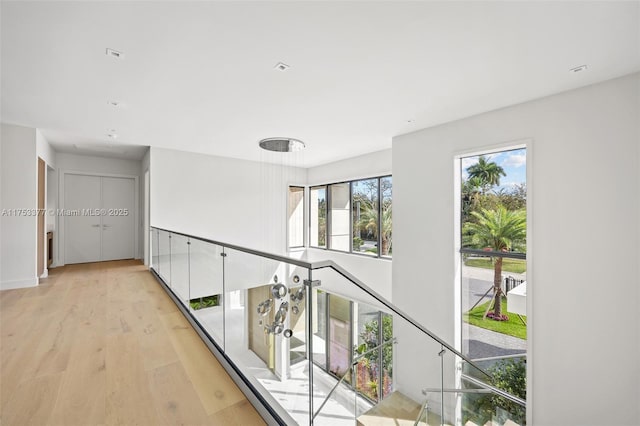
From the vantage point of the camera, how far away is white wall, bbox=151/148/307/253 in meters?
5.90

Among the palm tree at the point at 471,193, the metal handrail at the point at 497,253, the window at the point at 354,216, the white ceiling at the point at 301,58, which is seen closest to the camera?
the white ceiling at the point at 301,58

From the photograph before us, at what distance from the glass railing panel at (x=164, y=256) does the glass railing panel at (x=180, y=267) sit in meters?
0.22

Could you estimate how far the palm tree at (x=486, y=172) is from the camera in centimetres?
389

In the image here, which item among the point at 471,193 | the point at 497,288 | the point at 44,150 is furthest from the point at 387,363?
the point at 44,150

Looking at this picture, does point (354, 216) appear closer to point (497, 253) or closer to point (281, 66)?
point (497, 253)

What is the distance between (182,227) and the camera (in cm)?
612

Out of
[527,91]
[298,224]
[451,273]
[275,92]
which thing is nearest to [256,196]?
[298,224]

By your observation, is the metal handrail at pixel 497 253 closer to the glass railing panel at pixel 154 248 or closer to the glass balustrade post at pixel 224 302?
the glass balustrade post at pixel 224 302

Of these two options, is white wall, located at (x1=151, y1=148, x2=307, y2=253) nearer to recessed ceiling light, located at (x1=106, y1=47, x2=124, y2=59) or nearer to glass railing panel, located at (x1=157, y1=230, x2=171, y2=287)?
glass railing panel, located at (x1=157, y1=230, x2=171, y2=287)

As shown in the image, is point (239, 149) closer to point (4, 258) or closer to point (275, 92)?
point (275, 92)

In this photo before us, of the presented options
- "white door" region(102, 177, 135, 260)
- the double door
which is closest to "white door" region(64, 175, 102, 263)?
the double door

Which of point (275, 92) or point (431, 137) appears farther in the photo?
point (431, 137)

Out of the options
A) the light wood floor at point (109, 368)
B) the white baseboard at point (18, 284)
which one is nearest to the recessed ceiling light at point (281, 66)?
the light wood floor at point (109, 368)

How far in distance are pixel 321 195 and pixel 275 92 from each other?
16.2 ft
